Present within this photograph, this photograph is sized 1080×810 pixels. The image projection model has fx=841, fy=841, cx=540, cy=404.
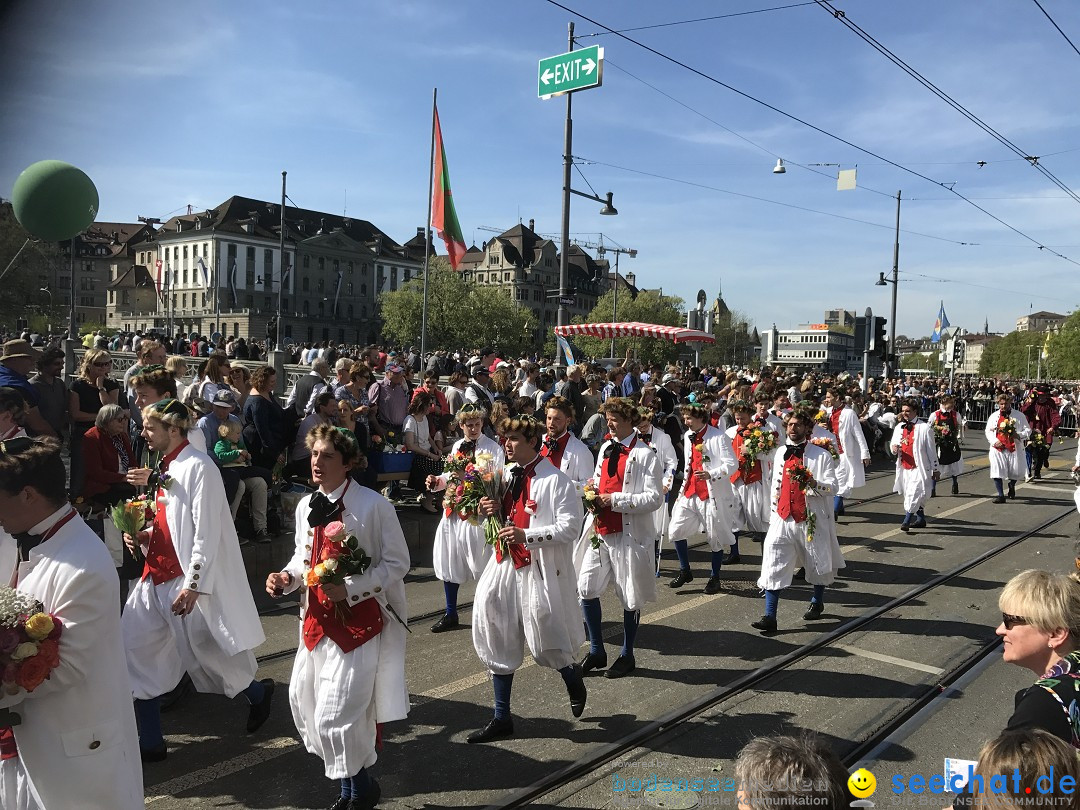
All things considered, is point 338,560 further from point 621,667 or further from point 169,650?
point 621,667

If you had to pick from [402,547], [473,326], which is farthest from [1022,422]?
[473,326]

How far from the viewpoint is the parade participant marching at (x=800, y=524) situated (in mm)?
7570

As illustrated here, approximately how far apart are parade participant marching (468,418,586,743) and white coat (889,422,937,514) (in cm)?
878

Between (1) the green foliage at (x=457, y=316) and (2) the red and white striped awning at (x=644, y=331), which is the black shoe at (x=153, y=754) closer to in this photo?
(2) the red and white striped awning at (x=644, y=331)

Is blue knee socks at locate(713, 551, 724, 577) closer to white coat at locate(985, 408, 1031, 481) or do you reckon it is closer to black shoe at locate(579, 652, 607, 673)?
black shoe at locate(579, 652, 607, 673)

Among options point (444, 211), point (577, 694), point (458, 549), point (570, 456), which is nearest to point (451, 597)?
point (458, 549)

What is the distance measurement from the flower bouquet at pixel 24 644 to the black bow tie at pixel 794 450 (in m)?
6.36

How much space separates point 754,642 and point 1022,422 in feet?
37.7

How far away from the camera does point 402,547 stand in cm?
446

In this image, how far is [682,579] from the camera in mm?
9242

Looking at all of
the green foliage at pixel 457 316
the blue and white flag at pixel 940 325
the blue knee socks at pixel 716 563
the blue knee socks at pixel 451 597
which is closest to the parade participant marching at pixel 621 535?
the blue knee socks at pixel 451 597

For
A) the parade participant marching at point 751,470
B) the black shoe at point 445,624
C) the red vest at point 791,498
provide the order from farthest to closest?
the parade participant marching at point 751,470 < the red vest at point 791,498 < the black shoe at point 445,624

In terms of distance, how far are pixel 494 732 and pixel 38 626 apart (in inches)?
117

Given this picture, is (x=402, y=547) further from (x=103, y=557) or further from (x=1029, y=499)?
(x=1029, y=499)
